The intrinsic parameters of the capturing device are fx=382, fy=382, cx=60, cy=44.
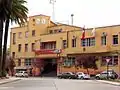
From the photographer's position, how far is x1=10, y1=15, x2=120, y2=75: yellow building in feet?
261

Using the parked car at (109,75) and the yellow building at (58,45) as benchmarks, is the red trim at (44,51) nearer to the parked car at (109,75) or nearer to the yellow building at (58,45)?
the yellow building at (58,45)

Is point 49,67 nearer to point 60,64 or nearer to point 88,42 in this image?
point 60,64

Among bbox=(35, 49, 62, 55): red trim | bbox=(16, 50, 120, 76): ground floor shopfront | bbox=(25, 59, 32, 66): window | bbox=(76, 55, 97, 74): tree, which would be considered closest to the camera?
bbox=(16, 50, 120, 76): ground floor shopfront

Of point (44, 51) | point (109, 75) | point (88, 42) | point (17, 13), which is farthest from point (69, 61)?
point (17, 13)

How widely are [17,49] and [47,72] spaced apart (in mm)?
13219

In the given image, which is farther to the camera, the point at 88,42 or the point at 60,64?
the point at 60,64

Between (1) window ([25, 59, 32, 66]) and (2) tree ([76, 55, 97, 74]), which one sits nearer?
(2) tree ([76, 55, 97, 74])

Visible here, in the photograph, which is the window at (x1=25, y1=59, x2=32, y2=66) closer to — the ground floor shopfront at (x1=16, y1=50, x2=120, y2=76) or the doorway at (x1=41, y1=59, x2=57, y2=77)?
the ground floor shopfront at (x1=16, y1=50, x2=120, y2=76)

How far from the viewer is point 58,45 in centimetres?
9312

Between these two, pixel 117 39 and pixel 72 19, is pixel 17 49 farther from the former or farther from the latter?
pixel 117 39

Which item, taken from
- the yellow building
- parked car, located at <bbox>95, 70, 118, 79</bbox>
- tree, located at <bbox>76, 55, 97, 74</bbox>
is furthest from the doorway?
parked car, located at <bbox>95, 70, 118, 79</bbox>

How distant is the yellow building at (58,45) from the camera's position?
261 ft

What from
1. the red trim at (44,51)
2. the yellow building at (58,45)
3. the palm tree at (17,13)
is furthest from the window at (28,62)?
the palm tree at (17,13)

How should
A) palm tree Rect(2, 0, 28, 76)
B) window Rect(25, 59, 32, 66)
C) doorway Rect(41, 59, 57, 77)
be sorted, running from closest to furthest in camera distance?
palm tree Rect(2, 0, 28, 76) → doorway Rect(41, 59, 57, 77) → window Rect(25, 59, 32, 66)
